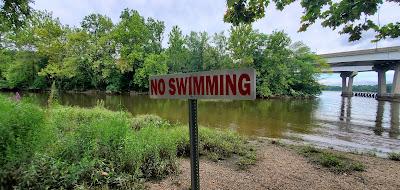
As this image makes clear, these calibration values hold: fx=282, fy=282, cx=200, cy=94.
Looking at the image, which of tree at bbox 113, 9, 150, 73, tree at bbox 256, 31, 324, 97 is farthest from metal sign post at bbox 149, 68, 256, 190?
tree at bbox 113, 9, 150, 73

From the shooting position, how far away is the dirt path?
4.14 meters

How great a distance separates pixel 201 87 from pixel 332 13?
184 inches

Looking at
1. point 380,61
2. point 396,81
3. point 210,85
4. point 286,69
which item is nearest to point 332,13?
point 210,85

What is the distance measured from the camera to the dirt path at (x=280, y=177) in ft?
13.6

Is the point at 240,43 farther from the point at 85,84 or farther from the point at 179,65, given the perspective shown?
the point at 85,84

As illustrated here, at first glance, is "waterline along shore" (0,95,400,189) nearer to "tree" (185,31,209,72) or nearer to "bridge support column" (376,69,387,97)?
"tree" (185,31,209,72)

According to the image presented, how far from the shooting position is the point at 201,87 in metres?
2.11

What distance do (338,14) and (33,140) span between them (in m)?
5.52

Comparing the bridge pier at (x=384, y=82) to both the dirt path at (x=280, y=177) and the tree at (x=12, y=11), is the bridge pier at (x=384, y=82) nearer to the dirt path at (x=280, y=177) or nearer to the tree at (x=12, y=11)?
the dirt path at (x=280, y=177)

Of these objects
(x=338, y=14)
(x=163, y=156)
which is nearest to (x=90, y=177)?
(x=163, y=156)

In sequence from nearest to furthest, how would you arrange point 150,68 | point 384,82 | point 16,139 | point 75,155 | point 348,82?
point 16,139 → point 75,155 → point 150,68 → point 384,82 → point 348,82

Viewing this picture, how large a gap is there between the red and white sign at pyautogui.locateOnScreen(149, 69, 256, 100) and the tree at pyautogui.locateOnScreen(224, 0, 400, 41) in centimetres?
303

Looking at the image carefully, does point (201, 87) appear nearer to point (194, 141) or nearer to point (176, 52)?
point (194, 141)

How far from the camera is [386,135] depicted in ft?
41.6
